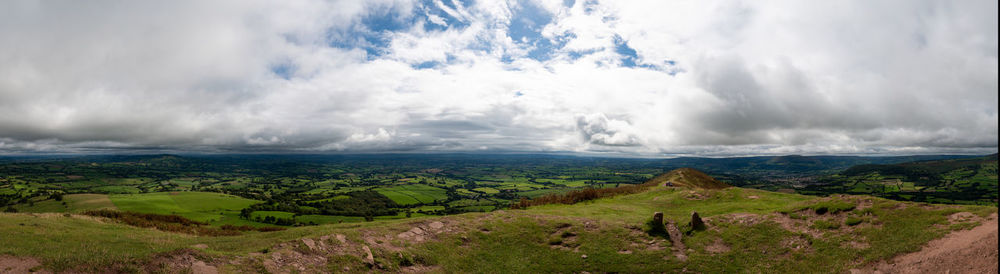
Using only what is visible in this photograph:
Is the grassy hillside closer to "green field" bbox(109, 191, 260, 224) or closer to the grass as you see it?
"green field" bbox(109, 191, 260, 224)

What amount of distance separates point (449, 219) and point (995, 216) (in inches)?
1149

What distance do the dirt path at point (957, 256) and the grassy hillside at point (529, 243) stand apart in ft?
1.98

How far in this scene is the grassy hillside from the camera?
1404 cm

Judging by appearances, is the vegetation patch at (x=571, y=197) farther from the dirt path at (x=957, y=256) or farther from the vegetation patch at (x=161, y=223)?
the dirt path at (x=957, y=256)

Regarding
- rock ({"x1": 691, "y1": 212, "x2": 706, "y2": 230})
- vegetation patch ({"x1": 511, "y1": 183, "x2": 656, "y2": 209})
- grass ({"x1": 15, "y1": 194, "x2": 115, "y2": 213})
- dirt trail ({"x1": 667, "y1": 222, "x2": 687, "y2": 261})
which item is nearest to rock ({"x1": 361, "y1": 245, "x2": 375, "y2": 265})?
dirt trail ({"x1": 667, "y1": 222, "x2": 687, "y2": 261})

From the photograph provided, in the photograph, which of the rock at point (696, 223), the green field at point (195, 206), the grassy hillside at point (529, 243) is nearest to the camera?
the grassy hillside at point (529, 243)

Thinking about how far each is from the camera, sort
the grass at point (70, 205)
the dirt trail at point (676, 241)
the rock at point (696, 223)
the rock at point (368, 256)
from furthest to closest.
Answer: the grass at point (70, 205) < the rock at point (696, 223) < the dirt trail at point (676, 241) < the rock at point (368, 256)

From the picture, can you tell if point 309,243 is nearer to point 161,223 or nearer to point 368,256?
point 368,256

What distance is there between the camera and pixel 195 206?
365 ft

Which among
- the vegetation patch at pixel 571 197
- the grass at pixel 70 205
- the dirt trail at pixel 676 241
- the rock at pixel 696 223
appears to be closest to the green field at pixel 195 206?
the grass at pixel 70 205

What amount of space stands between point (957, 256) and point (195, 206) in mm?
153865

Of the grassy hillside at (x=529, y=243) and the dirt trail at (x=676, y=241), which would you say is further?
the dirt trail at (x=676, y=241)

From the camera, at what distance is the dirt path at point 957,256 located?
1228cm

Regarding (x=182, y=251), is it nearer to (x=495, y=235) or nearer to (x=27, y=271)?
(x=27, y=271)
